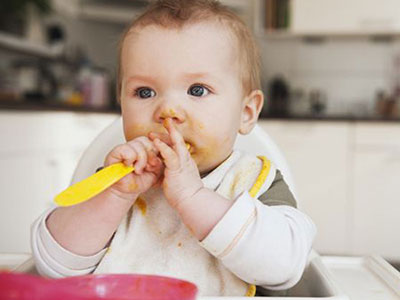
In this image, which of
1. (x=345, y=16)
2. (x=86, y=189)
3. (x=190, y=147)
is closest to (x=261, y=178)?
(x=190, y=147)

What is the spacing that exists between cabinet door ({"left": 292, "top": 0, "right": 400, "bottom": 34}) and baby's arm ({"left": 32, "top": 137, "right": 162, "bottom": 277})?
280 cm

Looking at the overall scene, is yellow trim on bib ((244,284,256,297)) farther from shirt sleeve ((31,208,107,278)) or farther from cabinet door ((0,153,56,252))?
cabinet door ((0,153,56,252))

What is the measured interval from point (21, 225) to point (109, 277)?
2.08 meters

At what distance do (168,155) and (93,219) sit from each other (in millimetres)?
144

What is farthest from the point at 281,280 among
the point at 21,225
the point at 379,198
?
the point at 379,198

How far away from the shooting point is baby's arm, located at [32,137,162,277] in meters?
0.67

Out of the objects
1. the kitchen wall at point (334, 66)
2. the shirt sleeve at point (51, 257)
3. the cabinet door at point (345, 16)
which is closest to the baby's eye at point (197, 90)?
the shirt sleeve at point (51, 257)

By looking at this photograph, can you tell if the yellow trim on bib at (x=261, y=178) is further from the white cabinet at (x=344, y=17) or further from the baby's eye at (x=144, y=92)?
the white cabinet at (x=344, y=17)

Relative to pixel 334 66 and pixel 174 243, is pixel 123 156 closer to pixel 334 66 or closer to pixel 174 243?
pixel 174 243

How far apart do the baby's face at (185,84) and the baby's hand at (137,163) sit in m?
0.06

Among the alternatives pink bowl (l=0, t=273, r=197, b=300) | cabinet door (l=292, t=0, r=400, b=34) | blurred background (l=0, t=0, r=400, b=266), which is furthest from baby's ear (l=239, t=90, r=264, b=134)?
cabinet door (l=292, t=0, r=400, b=34)

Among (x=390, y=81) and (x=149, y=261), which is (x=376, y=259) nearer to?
(x=149, y=261)

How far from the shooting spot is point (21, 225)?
237 cm

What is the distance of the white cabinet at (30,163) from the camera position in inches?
88.4
